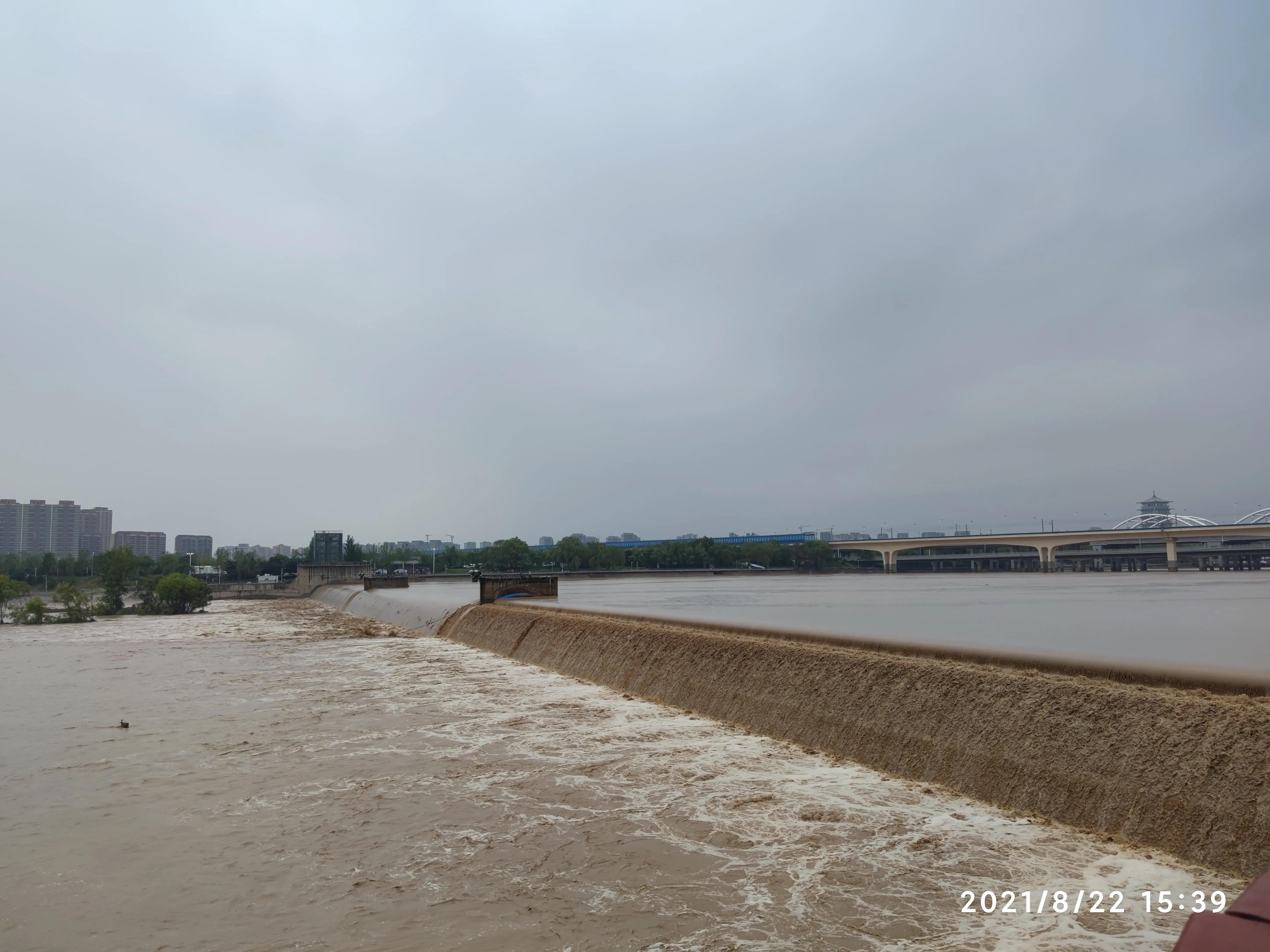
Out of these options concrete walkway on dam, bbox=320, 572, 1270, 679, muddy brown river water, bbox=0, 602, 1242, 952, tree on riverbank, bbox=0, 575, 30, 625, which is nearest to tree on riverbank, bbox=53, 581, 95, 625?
tree on riverbank, bbox=0, 575, 30, 625

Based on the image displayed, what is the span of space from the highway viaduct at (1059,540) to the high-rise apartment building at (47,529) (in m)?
173

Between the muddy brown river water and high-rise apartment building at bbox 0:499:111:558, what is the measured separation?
20632cm

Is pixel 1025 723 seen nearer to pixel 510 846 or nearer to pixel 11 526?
pixel 510 846

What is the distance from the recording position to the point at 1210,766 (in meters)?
7.77

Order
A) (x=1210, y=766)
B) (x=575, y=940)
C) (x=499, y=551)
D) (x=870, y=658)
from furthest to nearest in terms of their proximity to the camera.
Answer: (x=499, y=551)
(x=870, y=658)
(x=1210, y=766)
(x=575, y=940)

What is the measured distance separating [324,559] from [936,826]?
147233mm

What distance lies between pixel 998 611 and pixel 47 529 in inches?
8830

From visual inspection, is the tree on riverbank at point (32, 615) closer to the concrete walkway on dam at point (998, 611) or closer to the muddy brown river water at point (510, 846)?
the concrete walkway on dam at point (998, 611)

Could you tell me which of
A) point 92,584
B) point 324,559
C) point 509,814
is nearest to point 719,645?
point 509,814

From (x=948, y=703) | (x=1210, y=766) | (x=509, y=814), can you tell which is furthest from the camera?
(x=948, y=703)

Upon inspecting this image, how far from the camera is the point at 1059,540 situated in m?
90.6

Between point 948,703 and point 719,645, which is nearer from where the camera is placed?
point 948,703

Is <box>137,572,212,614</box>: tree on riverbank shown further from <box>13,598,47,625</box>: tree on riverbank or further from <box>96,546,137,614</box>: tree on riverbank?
<box>13,598,47,625</box>: tree on riverbank

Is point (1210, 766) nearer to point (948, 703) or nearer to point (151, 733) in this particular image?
point (948, 703)
